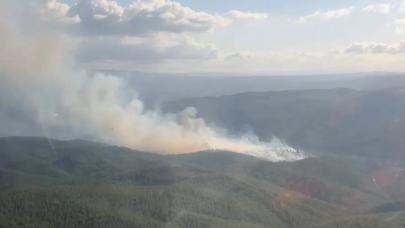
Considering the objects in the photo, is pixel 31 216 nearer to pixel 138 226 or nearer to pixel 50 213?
pixel 50 213

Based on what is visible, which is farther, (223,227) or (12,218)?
(223,227)

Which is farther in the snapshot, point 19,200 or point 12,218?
point 19,200

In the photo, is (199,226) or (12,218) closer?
(12,218)

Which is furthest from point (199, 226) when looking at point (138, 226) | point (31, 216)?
point (31, 216)

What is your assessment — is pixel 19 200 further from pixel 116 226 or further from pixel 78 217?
pixel 116 226

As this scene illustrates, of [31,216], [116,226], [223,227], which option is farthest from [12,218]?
[223,227]

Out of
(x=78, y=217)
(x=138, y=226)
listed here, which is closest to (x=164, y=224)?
(x=138, y=226)

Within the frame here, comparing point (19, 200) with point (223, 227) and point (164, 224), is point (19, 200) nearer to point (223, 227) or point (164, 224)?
point (164, 224)
